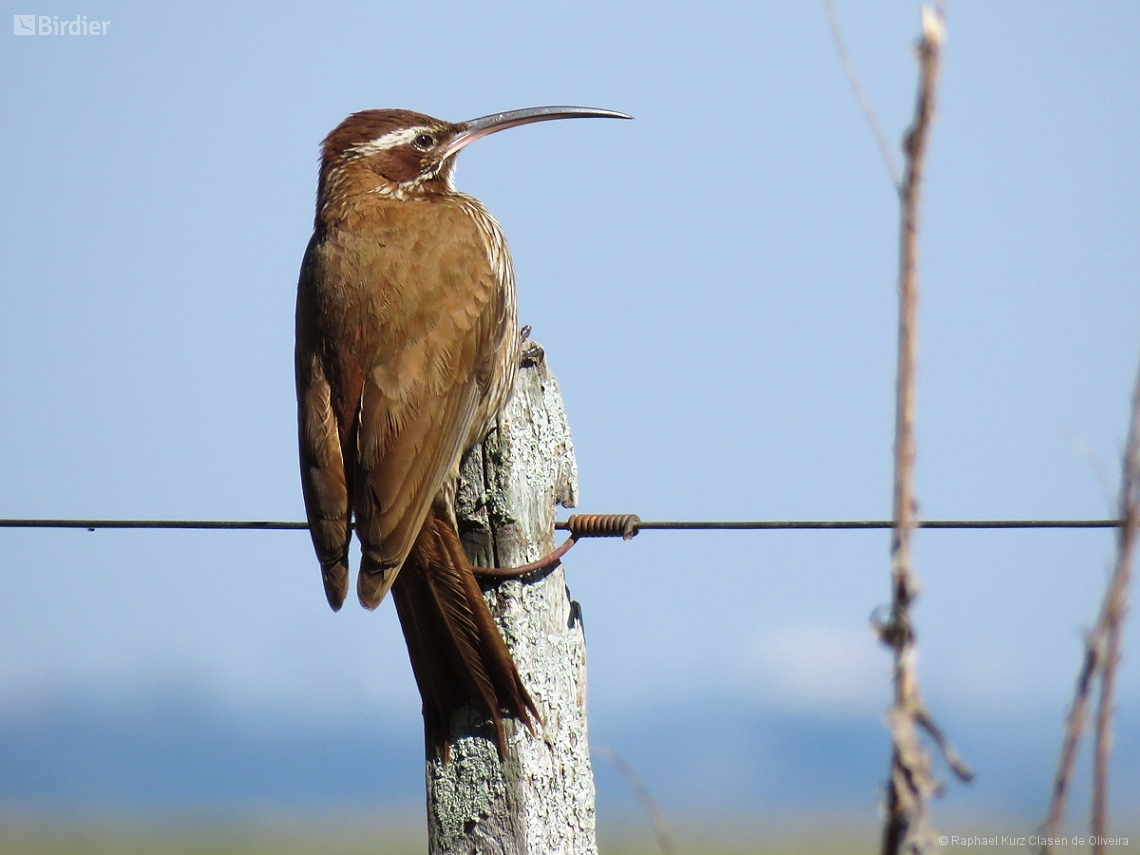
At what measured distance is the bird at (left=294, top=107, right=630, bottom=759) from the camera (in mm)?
3252

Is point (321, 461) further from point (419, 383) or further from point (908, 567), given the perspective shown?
point (908, 567)

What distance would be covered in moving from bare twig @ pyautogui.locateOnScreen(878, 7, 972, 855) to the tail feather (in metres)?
2.44

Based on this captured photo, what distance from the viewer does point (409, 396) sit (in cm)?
381

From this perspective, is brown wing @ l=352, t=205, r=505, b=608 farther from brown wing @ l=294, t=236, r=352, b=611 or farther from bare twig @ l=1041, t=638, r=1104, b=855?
bare twig @ l=1041, t=638, r=1104, b=855

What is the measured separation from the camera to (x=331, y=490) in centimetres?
368

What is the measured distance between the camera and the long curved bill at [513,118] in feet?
17.4

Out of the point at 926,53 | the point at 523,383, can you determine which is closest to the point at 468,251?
the point at 523,383

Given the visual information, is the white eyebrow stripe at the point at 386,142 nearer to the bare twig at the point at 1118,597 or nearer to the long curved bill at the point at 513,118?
the long curved bill at the point at 513,118

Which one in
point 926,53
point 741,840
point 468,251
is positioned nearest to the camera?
point 926,53

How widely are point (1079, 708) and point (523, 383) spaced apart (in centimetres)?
275

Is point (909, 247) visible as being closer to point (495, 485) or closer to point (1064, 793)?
point (1064, 793)

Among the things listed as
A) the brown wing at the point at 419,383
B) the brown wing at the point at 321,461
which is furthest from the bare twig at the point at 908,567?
the brown wing at the point at 321,461

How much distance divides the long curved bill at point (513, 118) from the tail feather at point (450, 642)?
89.2 inches

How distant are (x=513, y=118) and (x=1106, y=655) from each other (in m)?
4.83
